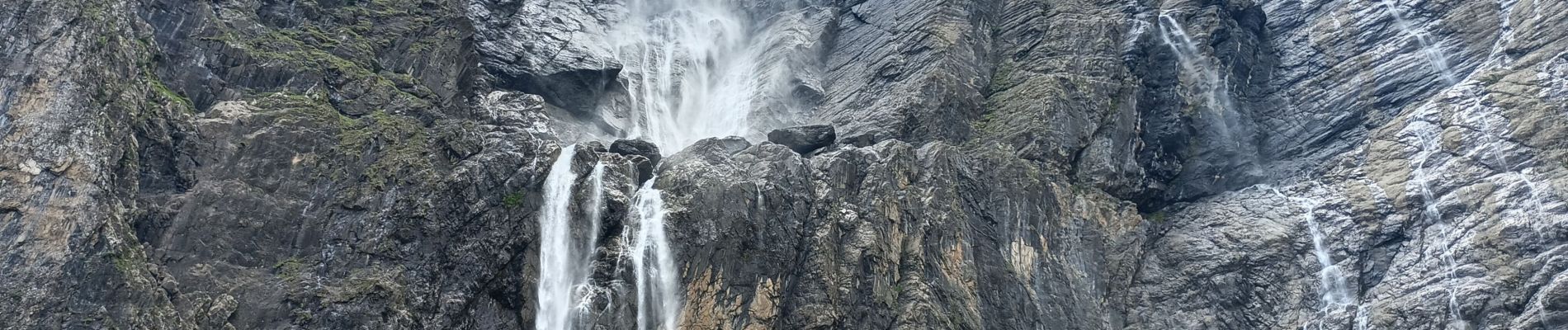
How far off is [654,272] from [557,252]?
327 centimetres

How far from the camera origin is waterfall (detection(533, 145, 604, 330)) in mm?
39875

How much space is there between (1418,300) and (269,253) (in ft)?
126

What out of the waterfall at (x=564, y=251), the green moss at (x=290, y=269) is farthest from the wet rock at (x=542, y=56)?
the green moss at (x=290, y=269)

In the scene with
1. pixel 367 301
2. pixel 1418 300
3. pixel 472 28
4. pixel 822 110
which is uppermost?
pixel 472 28

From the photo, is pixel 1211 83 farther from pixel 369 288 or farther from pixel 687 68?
pixel 369 288

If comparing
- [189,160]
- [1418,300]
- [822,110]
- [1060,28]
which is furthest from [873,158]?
[189,160]

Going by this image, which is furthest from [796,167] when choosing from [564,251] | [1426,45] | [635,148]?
[1426,45]

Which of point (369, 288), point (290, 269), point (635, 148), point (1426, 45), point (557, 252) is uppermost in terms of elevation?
point (1426, 45)

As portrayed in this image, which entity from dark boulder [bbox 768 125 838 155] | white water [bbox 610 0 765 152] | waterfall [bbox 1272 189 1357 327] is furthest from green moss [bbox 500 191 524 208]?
waterfall [bbox 1272 189 1357 327]

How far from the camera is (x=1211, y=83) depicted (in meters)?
56.5

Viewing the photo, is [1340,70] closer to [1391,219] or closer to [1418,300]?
[1391,219]

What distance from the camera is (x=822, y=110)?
55938mm

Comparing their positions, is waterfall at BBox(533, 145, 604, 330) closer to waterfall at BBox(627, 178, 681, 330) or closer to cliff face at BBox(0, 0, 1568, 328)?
cliff face at BBox(0, 0, 1568, 328)

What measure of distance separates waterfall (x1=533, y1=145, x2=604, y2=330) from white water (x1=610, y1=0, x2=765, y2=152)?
11.4 meters
